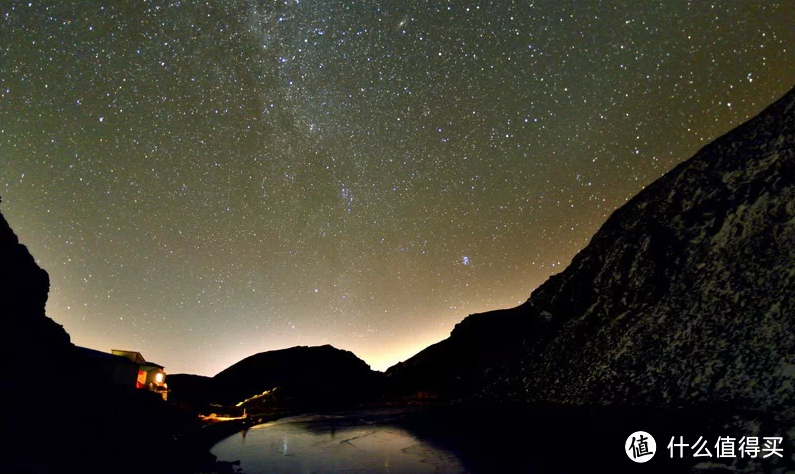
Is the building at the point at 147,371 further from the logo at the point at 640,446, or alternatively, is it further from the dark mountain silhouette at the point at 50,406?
the logo at the point at 640,446

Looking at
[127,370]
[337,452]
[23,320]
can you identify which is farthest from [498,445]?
[127,370]

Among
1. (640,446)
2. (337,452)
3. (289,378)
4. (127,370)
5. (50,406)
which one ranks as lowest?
(289,378)

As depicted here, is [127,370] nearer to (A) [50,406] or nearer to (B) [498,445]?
(A) [50,406]

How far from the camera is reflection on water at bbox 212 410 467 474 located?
53.3ft

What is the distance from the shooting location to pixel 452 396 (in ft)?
188

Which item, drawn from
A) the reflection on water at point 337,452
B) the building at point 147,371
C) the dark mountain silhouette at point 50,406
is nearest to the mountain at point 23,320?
the dark mountain silhouette at point 50,406

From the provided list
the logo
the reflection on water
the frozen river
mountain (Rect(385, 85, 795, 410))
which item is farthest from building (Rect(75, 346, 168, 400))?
mountain (Rect(385, 85, 795, 410))

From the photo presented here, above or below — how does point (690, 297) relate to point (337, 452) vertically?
above

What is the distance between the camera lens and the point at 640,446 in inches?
637

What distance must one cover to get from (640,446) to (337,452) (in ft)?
50.0

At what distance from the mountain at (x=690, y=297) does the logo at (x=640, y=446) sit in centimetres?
470

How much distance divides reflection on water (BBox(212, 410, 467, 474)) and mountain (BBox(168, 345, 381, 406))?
166ft

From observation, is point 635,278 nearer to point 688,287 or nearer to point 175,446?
point 688,287

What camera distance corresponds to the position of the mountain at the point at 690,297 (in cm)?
1988
